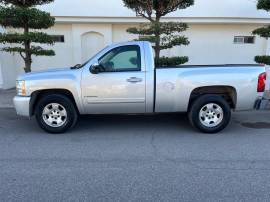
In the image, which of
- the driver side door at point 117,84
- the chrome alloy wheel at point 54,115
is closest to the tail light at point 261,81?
the driver side door at point 117,84

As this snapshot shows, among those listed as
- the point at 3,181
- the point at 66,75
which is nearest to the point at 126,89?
the point at 66,75

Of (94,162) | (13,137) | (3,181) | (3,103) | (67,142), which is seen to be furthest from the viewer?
(3,103)

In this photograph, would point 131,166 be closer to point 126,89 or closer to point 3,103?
point 126,89

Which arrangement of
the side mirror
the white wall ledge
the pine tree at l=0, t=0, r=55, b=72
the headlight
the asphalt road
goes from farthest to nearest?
the white wall ledge, the pine tree at l=0, t=0, r=55, b=72, the headlight, the side mirror, the asphalt road

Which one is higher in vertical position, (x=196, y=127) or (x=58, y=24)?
(x=58, y=24)

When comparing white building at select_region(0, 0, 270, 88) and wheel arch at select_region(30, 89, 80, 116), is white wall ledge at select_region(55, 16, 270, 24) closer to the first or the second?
white building at select_region(0, 0, 270, 88)

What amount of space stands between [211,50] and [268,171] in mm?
8579

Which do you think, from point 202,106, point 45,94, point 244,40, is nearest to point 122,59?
point 45,94

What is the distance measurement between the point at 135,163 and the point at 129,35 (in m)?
8.19

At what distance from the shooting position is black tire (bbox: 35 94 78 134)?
5.30 meters

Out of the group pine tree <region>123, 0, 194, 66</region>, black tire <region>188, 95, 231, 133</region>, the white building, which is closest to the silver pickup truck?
black tire <region>188, 95, 231, 133</region>

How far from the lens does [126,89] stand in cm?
522

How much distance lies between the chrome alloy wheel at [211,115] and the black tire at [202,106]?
1.7 inches

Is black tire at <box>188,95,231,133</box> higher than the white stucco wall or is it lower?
lower
